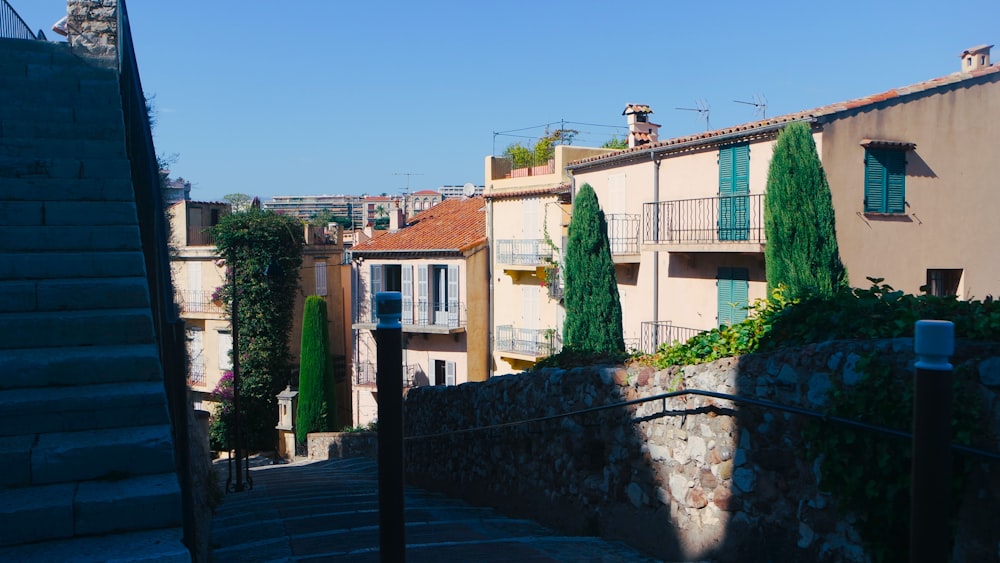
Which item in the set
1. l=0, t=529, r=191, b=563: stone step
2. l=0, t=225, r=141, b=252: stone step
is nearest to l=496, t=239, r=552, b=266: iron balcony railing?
l=0, t=225, r=141, b=252: stone step

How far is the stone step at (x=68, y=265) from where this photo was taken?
228 inches

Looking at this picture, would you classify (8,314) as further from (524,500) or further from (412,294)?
(412,294)

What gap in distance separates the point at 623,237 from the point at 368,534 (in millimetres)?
15943

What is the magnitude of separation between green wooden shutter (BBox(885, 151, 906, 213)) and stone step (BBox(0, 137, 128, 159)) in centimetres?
1411

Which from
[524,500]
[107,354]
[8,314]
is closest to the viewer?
[107,354]

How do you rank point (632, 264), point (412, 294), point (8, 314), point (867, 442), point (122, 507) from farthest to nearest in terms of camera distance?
point (412, 294) → point (632, 264) → point (8, 314) → point (867, 442) → point (122, 507)

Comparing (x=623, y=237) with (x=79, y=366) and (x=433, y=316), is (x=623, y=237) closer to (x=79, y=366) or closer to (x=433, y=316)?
(x=433, y=316)

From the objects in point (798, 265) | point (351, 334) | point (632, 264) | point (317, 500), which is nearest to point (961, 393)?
point (317, 500)

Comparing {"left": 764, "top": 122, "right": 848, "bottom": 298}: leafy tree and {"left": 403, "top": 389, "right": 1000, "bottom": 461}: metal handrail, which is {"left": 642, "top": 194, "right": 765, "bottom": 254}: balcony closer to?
{"left": 764, "top": 122, "right": 848, "bottom": 298}: leafy tree

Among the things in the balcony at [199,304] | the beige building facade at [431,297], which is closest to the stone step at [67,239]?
the beige building facade at [431,297]

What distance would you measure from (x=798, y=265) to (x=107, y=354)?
13205 millimetres

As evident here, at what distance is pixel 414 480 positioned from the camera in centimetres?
1305

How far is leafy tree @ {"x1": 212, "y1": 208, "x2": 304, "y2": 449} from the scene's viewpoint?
30312 mm

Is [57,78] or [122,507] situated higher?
[57,78]
